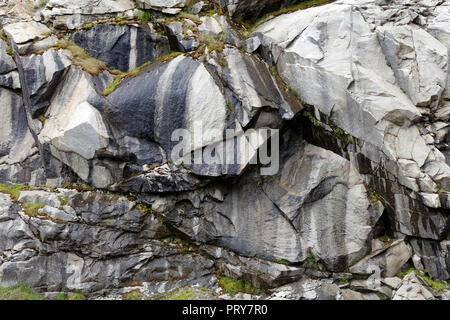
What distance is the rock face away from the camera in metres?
9.12

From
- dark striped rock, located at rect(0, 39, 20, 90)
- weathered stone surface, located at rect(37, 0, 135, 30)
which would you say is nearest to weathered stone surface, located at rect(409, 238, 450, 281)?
weathered stone surface, located at rect(37, 0, 135, 30)

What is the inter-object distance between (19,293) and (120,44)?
790 centimetres

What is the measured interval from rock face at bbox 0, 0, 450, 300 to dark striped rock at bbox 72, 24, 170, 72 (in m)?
0.57

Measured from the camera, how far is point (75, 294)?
381 inches

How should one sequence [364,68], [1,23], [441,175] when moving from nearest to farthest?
[441,175] → [364,68] → [1,23]

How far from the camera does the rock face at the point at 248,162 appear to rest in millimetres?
9117

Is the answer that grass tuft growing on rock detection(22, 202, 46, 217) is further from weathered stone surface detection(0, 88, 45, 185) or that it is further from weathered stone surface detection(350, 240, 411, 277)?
weathered stone surface detection(350, 240, 411, 277)

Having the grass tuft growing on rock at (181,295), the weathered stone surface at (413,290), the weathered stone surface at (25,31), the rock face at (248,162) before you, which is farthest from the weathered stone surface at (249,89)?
the weathered stone surface at (25,31)

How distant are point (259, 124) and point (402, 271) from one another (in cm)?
539

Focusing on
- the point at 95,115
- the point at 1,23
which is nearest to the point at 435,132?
the point at 95,115

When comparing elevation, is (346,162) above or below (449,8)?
below

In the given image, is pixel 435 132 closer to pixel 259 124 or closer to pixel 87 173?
pixel 259 124

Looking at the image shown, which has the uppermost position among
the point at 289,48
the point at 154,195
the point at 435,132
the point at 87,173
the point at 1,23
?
the point at 1,23

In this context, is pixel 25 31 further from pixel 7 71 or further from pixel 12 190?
pixel 12 190
